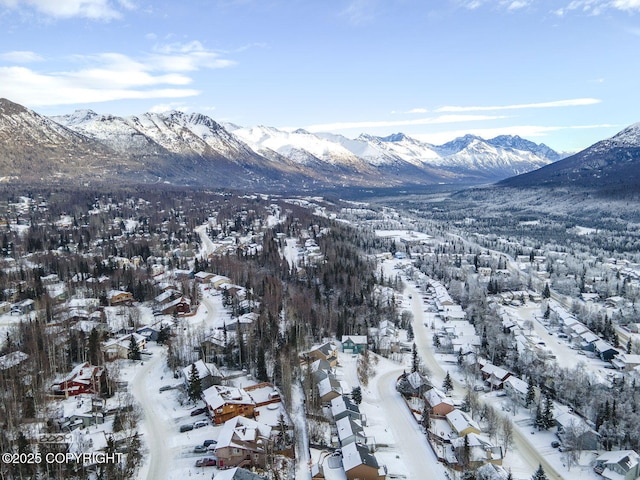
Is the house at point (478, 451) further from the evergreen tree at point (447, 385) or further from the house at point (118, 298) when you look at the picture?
the house at point (118, 298)

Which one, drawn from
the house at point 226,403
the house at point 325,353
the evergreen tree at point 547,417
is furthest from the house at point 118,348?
the evergreen tree at point 547,417

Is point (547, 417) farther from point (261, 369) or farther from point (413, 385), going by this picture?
point (261, 369)

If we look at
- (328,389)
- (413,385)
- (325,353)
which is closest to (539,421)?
(413,385)

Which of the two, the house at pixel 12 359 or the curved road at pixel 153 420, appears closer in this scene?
the curved road at pixel 153 420

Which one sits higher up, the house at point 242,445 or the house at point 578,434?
the house at point 242,445

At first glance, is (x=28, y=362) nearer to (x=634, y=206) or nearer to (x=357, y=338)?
(x=357, y=338)

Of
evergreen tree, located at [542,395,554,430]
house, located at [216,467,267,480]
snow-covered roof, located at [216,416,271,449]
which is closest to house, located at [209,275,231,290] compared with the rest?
snow-covered roof, located at [216,416,271,449]

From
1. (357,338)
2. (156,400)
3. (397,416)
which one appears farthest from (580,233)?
(156,400)
